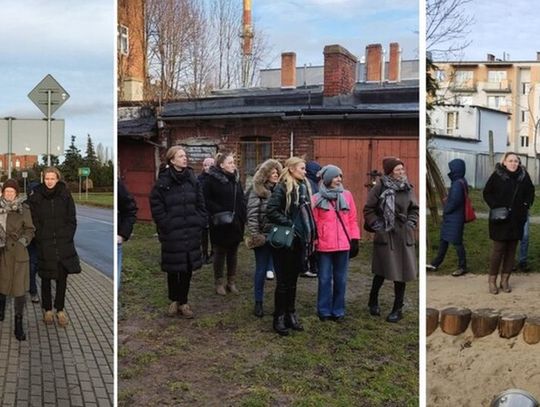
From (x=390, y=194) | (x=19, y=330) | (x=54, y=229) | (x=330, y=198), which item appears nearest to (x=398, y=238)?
(x=390, y=194)

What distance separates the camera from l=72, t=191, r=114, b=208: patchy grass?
2.37 meters

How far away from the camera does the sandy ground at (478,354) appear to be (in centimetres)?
220

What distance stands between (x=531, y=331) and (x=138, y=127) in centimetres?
163

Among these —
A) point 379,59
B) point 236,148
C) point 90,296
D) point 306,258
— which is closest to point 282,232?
point 306,258

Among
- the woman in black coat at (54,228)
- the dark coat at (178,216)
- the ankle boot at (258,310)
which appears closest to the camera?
the dark coat at (178,216)

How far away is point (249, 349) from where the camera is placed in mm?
2350

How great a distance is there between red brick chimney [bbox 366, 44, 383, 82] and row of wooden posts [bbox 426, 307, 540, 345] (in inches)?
33.7

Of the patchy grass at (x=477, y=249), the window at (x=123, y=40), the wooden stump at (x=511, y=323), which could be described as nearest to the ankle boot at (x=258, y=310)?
the patchy grass at (x=477, y=249)

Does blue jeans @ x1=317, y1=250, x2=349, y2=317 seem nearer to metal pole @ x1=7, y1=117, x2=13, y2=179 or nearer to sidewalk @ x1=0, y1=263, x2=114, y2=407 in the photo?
sidewalk @ x1=0, y1=263, x2=114, y2=407

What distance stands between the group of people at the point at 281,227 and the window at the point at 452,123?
0.22 metres

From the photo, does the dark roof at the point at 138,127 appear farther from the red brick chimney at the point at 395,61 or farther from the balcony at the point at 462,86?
the balcony at the point at 462,86

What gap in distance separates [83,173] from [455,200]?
1.42 m

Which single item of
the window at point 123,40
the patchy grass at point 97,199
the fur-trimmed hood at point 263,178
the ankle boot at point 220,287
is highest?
the window at point 123,40

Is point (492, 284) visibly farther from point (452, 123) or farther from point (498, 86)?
point (498, 86)
